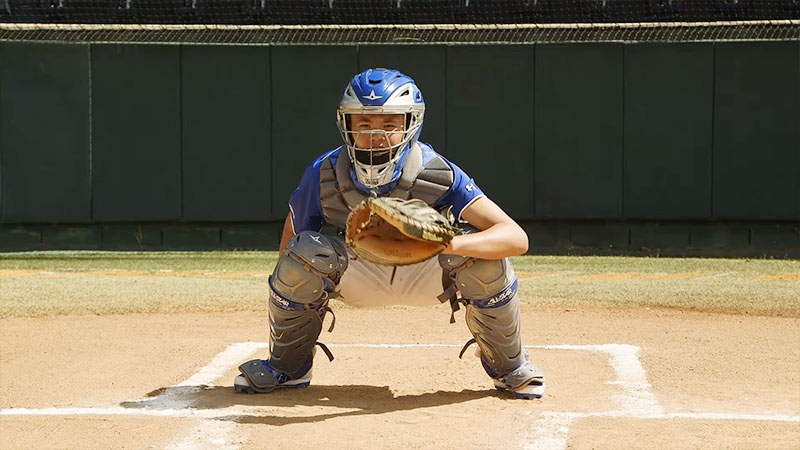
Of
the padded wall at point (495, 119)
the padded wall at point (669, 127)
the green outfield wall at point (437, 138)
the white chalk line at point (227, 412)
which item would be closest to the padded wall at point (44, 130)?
the green outfield wall at point (437, 138)

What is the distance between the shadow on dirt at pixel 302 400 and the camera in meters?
4.19

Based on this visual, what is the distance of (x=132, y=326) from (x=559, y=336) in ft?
9.34

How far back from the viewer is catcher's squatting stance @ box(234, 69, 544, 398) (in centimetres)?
434

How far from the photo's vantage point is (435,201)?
174 inches

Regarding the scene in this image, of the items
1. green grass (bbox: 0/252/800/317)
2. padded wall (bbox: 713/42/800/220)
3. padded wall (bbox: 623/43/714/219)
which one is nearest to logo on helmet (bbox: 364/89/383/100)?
green grass (bbox: 0/252/800/317)

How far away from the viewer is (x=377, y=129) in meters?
Answer: 4.34

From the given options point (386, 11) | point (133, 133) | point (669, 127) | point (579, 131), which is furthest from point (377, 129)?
point (386, 11)

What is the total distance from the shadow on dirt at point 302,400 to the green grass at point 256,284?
315 cm

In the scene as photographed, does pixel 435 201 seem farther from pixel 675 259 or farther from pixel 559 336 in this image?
pixel 675 259

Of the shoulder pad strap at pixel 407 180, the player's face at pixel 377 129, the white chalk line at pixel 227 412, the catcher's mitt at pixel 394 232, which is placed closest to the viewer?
the white chalk line at pixel 227 412

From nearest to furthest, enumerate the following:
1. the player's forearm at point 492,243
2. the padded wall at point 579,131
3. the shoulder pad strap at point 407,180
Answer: the player's forearm at point 492,243 → the shoulder pad strap at point 407,180 → the padded wall at point 579,131

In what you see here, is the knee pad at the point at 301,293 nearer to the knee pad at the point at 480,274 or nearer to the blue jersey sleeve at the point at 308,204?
the blue jersey sleeve at the point at 308,204

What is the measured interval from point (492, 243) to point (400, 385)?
1078 mm

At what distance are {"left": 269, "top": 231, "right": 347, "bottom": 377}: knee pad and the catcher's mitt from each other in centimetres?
31
